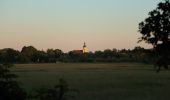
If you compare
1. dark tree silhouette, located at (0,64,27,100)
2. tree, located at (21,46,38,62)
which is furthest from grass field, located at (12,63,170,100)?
tree, located at (21,46,38,62)

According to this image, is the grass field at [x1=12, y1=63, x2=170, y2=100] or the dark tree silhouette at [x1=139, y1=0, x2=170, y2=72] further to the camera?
the dark tree silhouette at [x1=139, y1=0, x2=170, y2=72]

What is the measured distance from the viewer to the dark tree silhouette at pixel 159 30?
34300mm

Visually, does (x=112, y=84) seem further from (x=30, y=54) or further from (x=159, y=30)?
(x=30, y=54)

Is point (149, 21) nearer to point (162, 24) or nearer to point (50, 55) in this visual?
point (162, 24)

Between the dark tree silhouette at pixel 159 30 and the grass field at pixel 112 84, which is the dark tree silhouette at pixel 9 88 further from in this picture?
the dark tree silhouette at pixel 159 30

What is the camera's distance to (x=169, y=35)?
114ft

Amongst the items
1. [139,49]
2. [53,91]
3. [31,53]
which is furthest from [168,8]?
[31,53]

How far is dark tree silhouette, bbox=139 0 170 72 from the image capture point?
34.3 metres

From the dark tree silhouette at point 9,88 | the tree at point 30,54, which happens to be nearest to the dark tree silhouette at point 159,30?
the dark tree silhouette at point 9,88

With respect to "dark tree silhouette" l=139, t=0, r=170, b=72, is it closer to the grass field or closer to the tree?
the grass field

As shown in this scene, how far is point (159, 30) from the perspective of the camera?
115 ft

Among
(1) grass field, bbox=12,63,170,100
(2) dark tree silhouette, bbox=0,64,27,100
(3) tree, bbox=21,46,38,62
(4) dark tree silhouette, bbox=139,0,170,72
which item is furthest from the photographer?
(3) tree, bbox=21,46,38,62

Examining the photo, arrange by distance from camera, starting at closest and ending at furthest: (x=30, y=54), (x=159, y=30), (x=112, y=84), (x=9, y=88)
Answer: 1. (x=9, y=88)
2. (x=159, y=30)
3. (x=112, y=84)
4. (x=30, y=54)

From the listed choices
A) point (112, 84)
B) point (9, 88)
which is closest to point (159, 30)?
point (112, 84)
